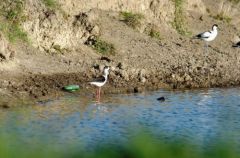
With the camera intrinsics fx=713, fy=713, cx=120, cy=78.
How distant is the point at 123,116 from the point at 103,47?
6584mm

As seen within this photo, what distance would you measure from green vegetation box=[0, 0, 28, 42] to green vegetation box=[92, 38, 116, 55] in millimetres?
2947

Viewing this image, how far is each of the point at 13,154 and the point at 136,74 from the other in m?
18.2

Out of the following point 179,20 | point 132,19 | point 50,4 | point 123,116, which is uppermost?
point 50,4

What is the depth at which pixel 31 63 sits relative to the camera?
71.2 ft

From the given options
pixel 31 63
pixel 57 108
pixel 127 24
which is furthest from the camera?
pixel 127 24

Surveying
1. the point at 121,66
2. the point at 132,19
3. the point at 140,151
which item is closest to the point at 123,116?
the point at 121,66

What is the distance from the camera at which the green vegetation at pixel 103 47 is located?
24938 mm

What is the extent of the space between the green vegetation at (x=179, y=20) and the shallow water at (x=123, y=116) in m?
7.33

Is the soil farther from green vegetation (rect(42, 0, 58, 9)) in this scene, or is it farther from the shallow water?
green vegetation (rect(42, 0, 58, 9))

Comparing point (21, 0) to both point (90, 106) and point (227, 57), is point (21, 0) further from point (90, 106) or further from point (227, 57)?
point (227, 57)

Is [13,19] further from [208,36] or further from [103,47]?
[208,36]

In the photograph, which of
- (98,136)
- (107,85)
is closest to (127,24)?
(107,85)

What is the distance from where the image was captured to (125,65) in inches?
931

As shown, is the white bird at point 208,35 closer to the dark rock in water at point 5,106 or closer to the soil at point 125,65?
the soil at point 125,65
